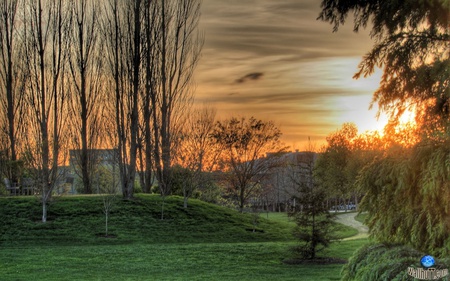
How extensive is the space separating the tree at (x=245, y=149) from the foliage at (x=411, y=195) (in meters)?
27.3

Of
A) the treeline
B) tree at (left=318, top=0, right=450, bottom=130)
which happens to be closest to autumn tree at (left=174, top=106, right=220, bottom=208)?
the treeline

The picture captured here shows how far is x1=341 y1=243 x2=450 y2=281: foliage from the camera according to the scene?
514 centimetres

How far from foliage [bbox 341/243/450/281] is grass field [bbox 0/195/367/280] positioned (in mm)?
6931

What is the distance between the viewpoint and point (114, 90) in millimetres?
30812

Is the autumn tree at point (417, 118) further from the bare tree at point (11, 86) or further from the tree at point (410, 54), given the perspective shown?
the bare tree at point (11, 86)

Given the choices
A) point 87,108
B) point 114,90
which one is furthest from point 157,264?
point 87,108

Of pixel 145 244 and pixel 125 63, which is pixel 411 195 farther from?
pixel 125 63

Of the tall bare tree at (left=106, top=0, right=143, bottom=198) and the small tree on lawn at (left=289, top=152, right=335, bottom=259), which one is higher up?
the tall bare tree at (left=106, top=0, right=143, bottom=198)

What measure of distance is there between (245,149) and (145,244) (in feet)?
51.6

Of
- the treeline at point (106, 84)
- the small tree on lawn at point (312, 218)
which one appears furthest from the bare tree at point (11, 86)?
the small tree on lawn at point (312, 218)

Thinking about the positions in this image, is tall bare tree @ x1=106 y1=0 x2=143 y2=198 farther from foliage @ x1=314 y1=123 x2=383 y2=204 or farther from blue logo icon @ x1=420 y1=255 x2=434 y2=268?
blue logo icon @ x1=420 y1=255 x2=434 y2=268

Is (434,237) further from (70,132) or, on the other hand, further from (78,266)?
(70,132)

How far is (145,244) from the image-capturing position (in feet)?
68.0

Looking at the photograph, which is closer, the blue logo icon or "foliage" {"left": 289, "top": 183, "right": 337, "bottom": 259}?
the blue logo icon
